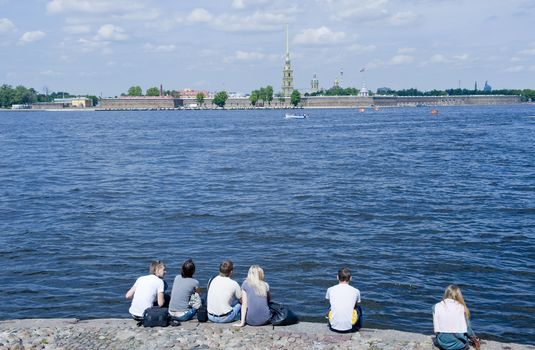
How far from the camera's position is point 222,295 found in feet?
29.8

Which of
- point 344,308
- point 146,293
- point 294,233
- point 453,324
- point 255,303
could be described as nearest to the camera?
point 453,324

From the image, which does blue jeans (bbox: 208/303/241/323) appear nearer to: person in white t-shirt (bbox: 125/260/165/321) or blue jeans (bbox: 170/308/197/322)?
blue jeans (bbox: 170/308/197/322)

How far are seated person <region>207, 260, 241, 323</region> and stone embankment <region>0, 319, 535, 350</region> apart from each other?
0.44 feet

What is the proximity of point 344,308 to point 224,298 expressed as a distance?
5.15ft

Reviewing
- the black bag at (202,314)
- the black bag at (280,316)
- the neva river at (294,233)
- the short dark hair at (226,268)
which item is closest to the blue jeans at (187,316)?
the black bag at (202,314)

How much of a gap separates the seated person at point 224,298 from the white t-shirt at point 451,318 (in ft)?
8.55

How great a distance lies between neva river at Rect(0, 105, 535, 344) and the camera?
12.2 metres

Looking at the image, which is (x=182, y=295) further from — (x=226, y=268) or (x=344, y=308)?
(x=344, y=308)

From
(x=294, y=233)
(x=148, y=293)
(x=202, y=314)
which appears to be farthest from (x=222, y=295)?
(x=294, y=233)

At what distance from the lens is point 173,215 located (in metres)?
20.3

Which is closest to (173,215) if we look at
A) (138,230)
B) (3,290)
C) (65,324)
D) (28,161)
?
(138,230)

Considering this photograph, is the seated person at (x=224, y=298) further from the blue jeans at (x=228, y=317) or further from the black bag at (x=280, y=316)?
the black bag at (x=280, y=316)

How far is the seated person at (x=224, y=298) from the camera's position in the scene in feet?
29.8

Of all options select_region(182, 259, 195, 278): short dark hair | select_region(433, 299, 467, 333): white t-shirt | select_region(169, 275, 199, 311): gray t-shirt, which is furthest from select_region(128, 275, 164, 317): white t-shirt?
select_region(433, 299, 467, 333): white t-shirt
